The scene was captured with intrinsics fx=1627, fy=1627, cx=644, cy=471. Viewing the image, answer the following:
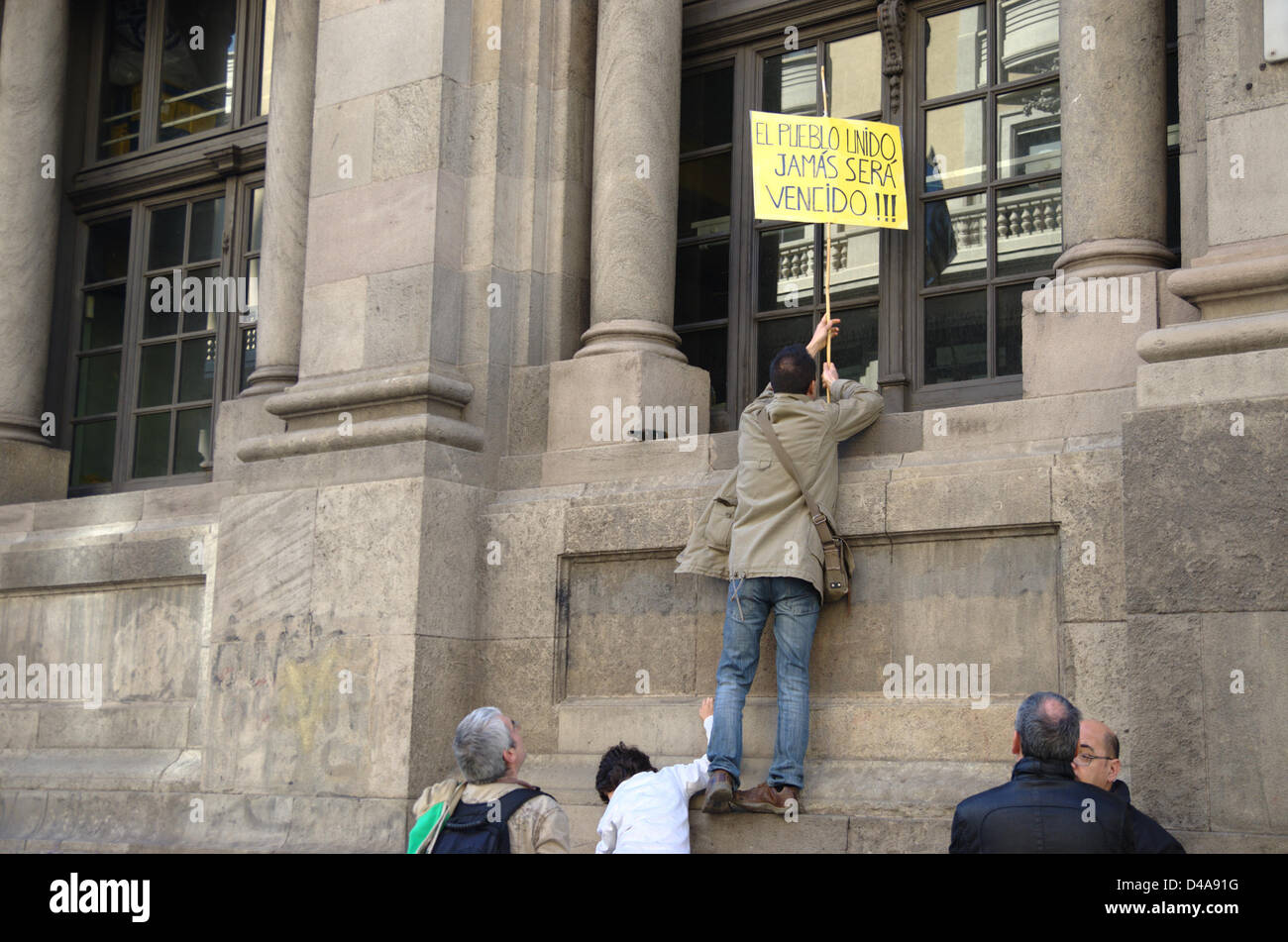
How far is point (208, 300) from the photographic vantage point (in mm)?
13609

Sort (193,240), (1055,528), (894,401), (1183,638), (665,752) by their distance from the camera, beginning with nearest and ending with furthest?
(1183,638) < (1055,528) < (665,752) < (894,401) < (193,240)

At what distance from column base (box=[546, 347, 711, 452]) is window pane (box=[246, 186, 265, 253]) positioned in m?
4.30

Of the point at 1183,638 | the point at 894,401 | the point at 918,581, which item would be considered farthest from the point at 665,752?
the point at 1183,638

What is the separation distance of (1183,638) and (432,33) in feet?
20.0

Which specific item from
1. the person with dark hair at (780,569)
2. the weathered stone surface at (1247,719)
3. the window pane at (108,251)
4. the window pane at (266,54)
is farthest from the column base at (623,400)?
the window pane at (108,251)

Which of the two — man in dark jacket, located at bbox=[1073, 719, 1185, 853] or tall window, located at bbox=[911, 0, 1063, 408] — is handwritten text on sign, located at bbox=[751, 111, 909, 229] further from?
man in dark jacket, located at bbox=[1073, 719, 1185, 853]

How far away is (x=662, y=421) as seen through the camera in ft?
32.5

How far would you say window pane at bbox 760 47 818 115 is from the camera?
1076 cm

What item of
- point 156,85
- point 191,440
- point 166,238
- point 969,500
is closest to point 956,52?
point 969,500

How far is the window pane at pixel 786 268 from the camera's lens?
10.5 meters

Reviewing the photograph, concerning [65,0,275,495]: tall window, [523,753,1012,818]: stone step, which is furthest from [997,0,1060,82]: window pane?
[65,0,275,495]: tall window

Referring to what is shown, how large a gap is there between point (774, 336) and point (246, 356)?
4.82 m

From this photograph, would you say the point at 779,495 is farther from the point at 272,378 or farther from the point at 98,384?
the point at 98,384
